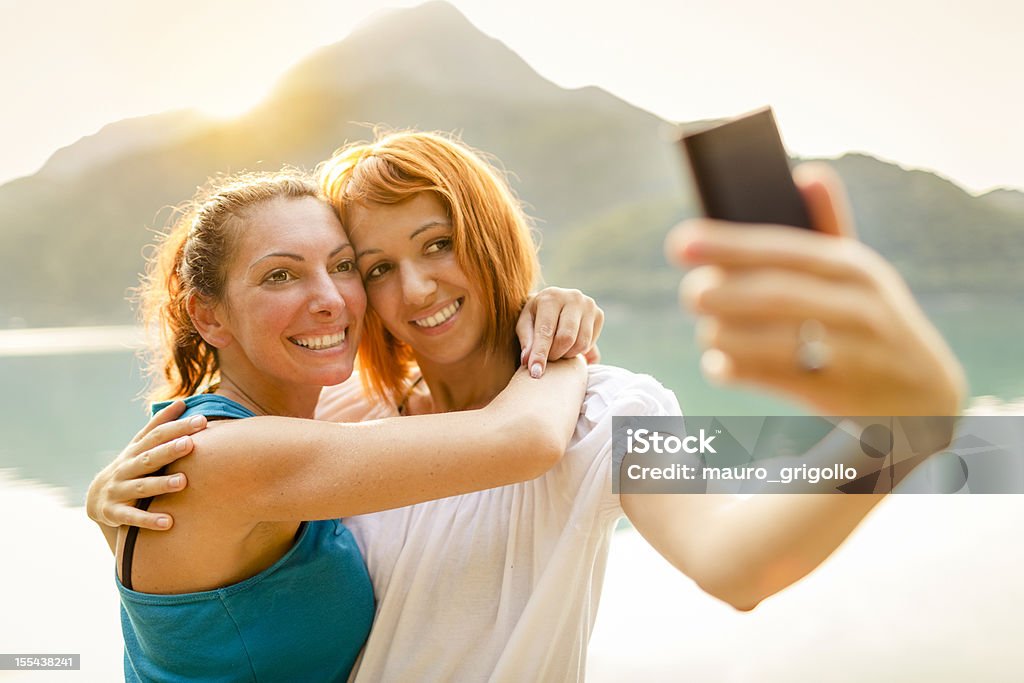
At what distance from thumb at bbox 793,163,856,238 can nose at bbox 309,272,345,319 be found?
93cm

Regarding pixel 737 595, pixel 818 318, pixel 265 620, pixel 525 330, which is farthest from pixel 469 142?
pixel 818 318

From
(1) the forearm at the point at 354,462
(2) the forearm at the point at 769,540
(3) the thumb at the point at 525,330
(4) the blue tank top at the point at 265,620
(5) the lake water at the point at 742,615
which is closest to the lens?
(2) the forearm at the point at 769,540

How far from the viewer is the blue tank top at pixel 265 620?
1167 millimetres

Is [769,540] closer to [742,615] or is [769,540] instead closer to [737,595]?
[737,595]

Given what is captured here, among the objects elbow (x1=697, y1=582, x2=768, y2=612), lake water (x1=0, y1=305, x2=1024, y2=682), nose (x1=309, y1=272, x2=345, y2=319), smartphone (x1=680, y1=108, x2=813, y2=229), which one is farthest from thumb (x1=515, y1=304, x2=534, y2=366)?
lake water (x1=0, y1=305, x2=1024, y2=682)

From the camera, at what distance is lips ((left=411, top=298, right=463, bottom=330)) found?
1412 millimetres

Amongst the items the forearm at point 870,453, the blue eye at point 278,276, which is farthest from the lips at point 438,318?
the forearm at point 870,453

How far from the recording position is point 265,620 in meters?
1.20

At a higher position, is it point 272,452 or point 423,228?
point 423,228

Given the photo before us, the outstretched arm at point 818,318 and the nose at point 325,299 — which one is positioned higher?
the nose at point 325,299

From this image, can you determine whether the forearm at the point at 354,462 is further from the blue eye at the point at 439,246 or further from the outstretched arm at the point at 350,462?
the blue eye at the point at 439,246

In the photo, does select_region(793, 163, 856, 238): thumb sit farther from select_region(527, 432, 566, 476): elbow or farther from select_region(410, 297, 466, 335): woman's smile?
select_region(410, 297, 466, 335): woman's smile

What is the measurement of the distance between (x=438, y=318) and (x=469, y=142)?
48.7 feet

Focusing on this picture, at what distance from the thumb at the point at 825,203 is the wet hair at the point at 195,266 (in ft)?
3.34
